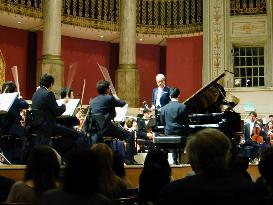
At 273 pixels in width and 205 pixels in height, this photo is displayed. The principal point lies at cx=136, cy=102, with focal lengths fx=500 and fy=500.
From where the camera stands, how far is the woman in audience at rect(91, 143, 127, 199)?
2.78m

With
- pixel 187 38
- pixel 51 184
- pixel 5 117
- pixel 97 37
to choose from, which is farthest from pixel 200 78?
pixel 51 184

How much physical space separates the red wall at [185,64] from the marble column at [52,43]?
14.7 ft

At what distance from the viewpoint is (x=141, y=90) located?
57.1 ft

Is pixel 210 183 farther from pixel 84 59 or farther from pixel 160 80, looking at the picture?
pixel 84 59

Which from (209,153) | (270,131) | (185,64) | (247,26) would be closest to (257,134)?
(270,131)

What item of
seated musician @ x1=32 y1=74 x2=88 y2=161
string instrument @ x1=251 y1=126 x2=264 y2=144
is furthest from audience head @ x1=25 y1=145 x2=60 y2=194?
string instrument @ x1=251 y1=126 x2=264 y2=144

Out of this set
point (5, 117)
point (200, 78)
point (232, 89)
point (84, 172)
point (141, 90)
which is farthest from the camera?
point (141, 90)

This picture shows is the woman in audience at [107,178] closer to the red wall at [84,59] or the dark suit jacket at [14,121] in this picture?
the dark suit jacket at [14,121]

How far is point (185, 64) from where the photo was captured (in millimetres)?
16625

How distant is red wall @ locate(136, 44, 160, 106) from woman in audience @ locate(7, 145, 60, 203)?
567 inches

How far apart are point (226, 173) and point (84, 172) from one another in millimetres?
689

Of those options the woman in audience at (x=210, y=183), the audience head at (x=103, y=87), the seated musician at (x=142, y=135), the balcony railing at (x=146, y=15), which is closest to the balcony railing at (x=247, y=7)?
the balcony railing at (x=146, y=15)

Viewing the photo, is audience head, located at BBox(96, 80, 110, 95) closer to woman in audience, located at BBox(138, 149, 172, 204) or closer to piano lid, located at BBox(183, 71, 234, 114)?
piano lid, located at BBox(183, 71, 234, 114)

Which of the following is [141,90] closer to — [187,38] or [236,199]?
[187,38]
